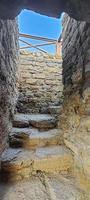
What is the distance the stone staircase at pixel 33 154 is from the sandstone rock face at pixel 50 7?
4.38ft

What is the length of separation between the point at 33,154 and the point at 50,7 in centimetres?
143

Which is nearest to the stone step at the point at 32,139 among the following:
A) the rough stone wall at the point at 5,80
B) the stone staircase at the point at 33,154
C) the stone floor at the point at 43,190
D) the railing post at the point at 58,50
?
the stone staircase at the point at 33,154

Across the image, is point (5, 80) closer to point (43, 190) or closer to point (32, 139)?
point (32, 139)

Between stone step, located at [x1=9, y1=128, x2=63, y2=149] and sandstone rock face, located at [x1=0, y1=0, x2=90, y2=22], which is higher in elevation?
sandstone rock face, located at [x1=0, y1=0, x2=90, y2=22]

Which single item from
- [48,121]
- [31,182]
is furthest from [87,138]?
[48,121]

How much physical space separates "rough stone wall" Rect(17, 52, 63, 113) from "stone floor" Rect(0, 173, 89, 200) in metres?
1.76

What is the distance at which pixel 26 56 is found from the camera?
13.8 feet

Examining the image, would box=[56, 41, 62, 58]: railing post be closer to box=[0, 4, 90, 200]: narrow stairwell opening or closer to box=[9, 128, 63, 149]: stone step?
box=[0, 4, 90, 200]: narrow stairwell opening

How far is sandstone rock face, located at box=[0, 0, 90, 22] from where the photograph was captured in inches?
38.9

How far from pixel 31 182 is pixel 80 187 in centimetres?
45

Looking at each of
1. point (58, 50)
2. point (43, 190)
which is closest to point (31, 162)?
point (43, 190)

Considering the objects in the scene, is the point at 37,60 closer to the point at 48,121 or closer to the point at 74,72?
the point at 48,121

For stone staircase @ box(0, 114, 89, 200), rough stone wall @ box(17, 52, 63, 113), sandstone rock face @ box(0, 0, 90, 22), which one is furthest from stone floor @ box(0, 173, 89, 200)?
rough stone wall @ box(17, 52, 63, 113)

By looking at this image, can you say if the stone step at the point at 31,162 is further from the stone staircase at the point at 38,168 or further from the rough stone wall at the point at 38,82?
the rough stone wall at the point at 38,82
